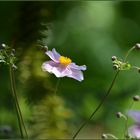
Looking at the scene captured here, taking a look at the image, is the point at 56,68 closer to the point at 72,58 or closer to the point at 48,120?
the point at 48,120

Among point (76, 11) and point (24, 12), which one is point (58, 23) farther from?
point (24, 12)

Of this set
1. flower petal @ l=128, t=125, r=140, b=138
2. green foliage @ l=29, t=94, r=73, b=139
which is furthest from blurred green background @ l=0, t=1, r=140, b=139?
flower petal @ l=128, t=125, r=140, b=138

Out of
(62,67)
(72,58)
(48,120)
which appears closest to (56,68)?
(62,67)

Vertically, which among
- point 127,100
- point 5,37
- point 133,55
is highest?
point 5,37

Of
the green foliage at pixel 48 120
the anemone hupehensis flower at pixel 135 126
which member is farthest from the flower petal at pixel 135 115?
the green foliage at pixel 48 120

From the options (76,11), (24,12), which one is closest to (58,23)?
(76,11)

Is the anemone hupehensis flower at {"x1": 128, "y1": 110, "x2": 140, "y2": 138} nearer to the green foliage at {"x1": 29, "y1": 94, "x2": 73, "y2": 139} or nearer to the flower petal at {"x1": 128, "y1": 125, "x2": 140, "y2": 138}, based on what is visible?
the flower petal at {"x1": 128, "y1": 125, "x2": 140, "y2": 138}

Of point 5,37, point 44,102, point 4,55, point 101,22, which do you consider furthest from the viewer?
point 101,22
